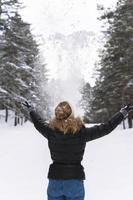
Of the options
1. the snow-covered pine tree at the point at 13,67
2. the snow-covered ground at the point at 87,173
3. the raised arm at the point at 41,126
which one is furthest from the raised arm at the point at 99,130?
the snow-covered pine tree at the point at 13,67

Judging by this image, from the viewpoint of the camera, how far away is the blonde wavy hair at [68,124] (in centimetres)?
619

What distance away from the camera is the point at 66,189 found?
6.16m

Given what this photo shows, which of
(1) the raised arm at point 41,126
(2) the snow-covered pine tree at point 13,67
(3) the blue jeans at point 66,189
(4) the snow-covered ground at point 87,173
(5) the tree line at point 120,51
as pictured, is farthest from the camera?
(2) the snow-covered pine tree at point 13,67

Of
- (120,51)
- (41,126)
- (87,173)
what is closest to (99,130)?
(41,126)

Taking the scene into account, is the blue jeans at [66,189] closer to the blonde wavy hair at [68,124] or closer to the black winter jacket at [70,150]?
the black winter jacket at [70,150]

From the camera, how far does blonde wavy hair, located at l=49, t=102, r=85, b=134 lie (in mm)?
6191

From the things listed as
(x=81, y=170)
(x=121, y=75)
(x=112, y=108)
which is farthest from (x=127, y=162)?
(x=112, y=108)

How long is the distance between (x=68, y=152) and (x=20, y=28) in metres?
46.5

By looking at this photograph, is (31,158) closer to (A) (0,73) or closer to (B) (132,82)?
(B) (132,82)

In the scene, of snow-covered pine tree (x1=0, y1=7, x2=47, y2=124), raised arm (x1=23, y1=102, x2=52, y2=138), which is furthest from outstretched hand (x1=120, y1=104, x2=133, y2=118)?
snow-covered pine tree (x1=0, y1=7, x2=47, y2=124)

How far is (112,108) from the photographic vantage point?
2004 inches

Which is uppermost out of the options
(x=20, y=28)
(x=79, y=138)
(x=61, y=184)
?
(x=20, y=28)

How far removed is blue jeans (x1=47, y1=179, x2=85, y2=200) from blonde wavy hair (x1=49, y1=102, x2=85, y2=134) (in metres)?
0.54

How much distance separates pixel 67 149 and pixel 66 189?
1.40 ft
